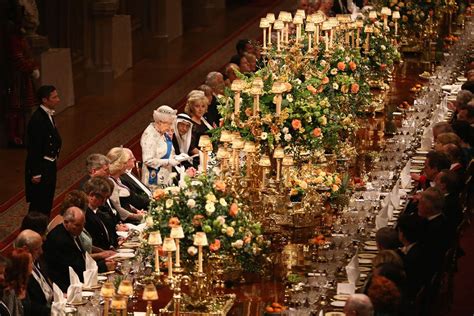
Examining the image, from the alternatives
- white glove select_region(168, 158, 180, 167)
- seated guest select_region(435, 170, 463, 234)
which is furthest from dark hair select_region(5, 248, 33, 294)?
white glove select_region(168, 158, 180, 167)

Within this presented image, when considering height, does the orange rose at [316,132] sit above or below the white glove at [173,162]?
above

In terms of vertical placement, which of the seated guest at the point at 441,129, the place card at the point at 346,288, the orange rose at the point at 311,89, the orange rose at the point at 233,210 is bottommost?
the place card at the point at 346,288

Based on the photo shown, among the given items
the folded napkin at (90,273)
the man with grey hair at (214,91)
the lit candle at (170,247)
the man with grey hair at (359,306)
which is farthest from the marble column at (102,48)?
the man with grey hair at (359,306)

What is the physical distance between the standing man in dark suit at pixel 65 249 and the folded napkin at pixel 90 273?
49 cm

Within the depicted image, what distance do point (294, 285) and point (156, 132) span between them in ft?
11.5

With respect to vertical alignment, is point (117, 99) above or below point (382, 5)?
below

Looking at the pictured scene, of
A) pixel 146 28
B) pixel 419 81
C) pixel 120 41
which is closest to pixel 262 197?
pixel 419 81

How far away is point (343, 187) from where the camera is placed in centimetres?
1097

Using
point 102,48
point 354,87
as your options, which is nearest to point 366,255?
point 354,87

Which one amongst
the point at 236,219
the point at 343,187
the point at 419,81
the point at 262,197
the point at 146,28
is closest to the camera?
the point at 236,219

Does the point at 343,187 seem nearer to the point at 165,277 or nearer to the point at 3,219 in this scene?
the point at 165,277

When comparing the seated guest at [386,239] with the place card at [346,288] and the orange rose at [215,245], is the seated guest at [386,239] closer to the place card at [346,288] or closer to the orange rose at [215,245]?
the place card at [346,288]

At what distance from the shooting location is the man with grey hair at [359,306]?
757cm

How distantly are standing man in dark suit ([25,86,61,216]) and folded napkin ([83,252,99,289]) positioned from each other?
3548 millimetres
